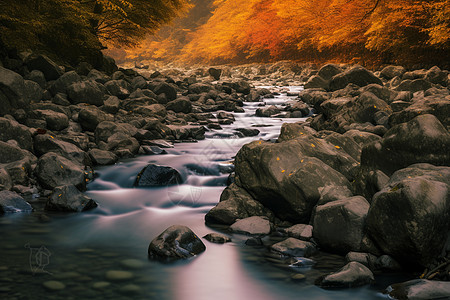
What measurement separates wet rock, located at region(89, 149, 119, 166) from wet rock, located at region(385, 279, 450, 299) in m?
5.03

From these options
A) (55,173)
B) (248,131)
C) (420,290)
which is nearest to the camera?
(420,290)

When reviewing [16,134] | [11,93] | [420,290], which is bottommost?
[420,290]

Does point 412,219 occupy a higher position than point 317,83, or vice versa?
Answer: point 317,83

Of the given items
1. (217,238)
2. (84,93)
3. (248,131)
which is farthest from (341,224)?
(84,93)

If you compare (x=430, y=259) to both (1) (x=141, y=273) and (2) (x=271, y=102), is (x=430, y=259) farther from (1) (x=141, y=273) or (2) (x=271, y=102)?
(2) (x=271, y=102)

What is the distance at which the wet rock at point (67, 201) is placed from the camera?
15.7 feet

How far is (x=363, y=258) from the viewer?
345 cm

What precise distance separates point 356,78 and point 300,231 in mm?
8833

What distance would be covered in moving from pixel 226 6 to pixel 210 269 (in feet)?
133

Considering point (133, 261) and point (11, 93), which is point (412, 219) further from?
point (11, 93)

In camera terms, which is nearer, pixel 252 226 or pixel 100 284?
pixel 100 284

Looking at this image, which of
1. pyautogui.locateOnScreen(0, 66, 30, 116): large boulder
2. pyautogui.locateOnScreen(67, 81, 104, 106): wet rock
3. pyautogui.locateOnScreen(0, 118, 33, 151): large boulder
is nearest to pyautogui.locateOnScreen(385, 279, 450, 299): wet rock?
pyautogui.locateOnScreen(0, 118, 33, 151): large boulder

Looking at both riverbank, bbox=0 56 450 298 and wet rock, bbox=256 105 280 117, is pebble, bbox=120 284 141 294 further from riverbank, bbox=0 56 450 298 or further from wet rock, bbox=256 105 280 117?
wet rock, bbox=256 105 280 117

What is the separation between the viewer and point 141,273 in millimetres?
3348
